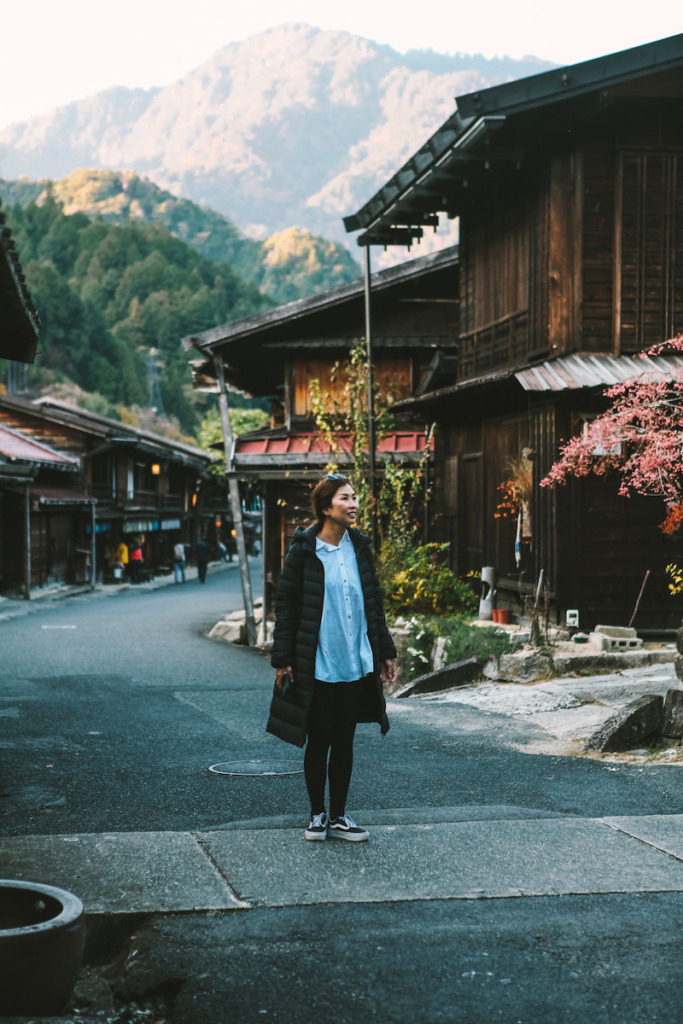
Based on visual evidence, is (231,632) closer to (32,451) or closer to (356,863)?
(356,863)

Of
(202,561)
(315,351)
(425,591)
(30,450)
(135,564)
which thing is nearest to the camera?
(425,591)

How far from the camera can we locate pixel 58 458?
40.2 metres

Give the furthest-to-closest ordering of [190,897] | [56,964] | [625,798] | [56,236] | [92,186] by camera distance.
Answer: [92,186] → [56,236] → [625,798] → [190,897] → [56,964]

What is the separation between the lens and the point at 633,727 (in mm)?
8484

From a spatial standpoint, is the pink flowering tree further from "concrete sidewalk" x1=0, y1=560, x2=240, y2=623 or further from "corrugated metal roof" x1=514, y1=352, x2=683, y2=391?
"concrete sidewalk" x1=0, y1=560, x2=240, y2=623

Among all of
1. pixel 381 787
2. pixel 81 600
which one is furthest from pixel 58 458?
pixel 381 787

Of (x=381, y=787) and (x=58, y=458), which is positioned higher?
(x=58, y=458)

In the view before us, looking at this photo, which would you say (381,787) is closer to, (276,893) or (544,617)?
(276,893)

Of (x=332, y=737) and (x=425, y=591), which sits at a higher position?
(x=332, y=737)

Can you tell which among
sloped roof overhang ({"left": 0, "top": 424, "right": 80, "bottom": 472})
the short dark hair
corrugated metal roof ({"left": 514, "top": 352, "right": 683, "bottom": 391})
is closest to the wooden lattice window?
corrugated metal roof ({"left": 514, "top": 352, "right": 683, "bottom": 391})

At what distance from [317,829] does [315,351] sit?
20.4 metres

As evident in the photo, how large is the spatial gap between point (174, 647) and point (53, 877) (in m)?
15.6

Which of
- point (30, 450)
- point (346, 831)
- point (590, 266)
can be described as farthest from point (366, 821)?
point (30, 450)

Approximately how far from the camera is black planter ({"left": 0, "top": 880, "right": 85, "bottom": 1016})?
11.4ft
